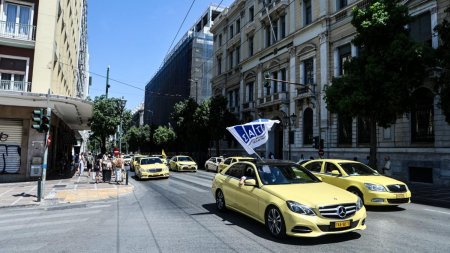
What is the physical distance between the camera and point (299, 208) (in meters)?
6.49

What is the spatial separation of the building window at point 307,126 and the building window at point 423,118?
34.0ft

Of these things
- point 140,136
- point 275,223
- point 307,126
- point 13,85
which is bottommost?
point 275,223

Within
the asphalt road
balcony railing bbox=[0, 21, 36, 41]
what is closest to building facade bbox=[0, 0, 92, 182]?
balcony railing bbox=[0, 21, 36, 41]

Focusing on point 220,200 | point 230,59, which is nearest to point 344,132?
point 220,200

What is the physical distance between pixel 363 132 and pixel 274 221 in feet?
67.4

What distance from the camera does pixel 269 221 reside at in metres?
7.13

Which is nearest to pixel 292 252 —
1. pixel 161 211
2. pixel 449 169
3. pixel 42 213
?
pixel 161 211

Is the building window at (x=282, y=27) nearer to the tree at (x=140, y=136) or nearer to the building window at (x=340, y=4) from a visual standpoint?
the building window at (x=340, y=4)

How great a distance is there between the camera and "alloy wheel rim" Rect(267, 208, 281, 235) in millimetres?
6832

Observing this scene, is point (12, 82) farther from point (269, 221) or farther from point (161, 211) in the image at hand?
point (269, 221)

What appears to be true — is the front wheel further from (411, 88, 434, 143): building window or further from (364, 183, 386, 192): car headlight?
(411, 88, 434, 143): building window

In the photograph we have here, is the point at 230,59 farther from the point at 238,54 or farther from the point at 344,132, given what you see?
the point at 344,132

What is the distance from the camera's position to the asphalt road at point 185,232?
6320 millimetres

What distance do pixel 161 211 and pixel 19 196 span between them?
7.07m
